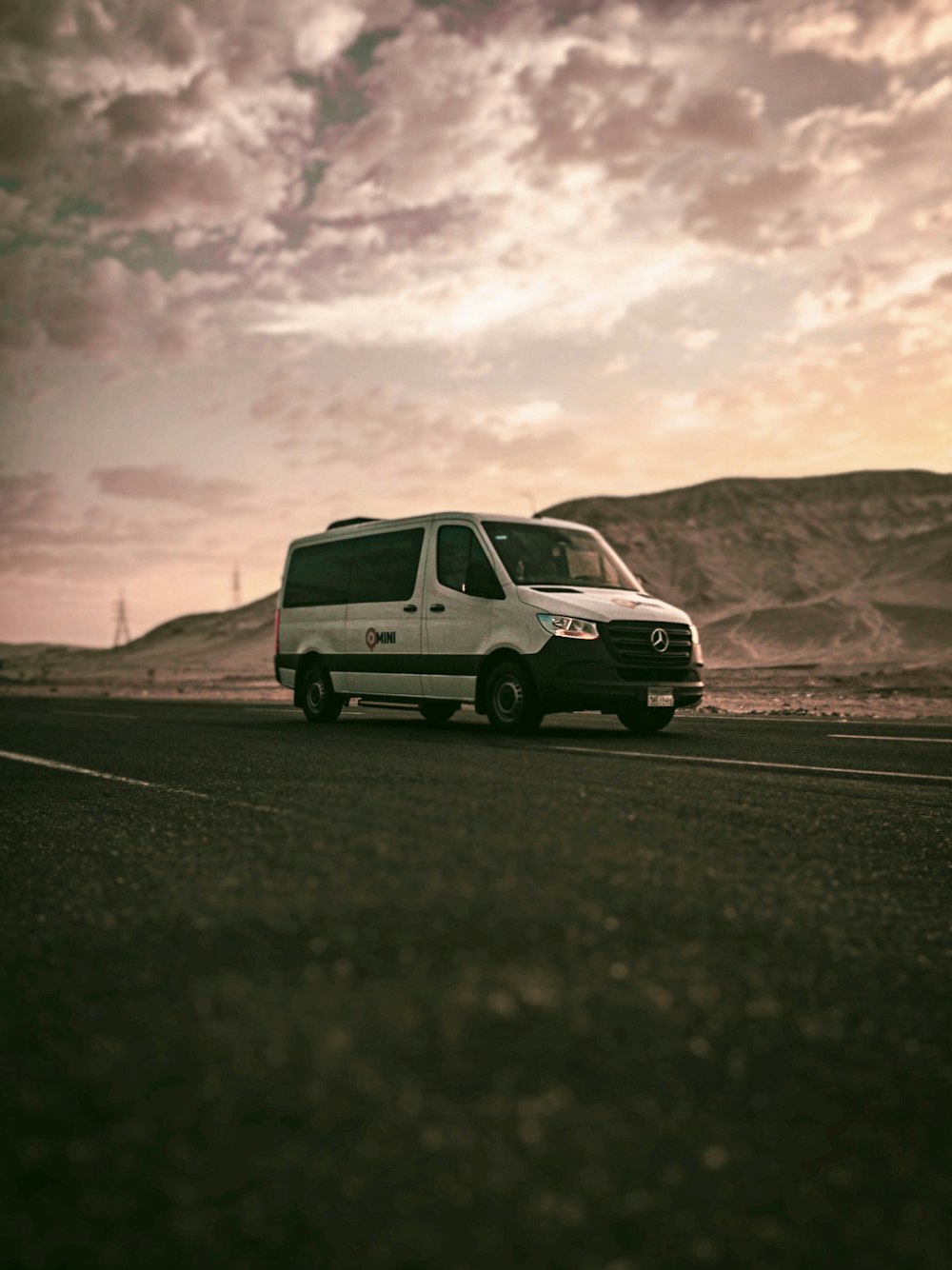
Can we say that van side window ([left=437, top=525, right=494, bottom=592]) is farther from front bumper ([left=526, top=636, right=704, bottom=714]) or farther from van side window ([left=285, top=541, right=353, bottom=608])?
van side window ([left=285, top=541, right=353, bottom=608])

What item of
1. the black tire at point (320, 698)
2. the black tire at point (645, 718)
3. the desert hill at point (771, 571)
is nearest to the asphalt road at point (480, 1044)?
the black tire at point (645, 718)

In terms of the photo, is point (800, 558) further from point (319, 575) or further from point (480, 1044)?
point (480, 1044)

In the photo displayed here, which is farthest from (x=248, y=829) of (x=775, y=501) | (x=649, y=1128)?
(x=775, y=501)

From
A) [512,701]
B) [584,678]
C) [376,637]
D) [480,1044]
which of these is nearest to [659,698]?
[584,678]

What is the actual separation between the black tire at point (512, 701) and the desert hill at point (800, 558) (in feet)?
113

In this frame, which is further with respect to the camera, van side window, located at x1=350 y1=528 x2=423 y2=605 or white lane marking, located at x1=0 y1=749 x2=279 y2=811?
van side window, located at x1=350 y1=528 x2=423 y2=605

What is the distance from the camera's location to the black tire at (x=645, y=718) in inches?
406

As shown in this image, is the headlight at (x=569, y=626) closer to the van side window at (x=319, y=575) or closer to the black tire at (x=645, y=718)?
the black tire at (x=645, y=718)

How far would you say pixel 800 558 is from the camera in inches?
3031

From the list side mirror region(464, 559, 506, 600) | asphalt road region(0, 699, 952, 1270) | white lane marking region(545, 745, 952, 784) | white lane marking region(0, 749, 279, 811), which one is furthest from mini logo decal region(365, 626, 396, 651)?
asphalt road region(0, 699, 952, 1270)

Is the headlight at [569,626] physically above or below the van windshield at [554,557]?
below

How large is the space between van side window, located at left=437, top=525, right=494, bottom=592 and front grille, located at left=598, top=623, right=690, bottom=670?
1.52 metres

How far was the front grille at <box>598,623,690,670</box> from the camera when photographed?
400 inches

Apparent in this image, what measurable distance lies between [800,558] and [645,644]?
7022 centimetres
